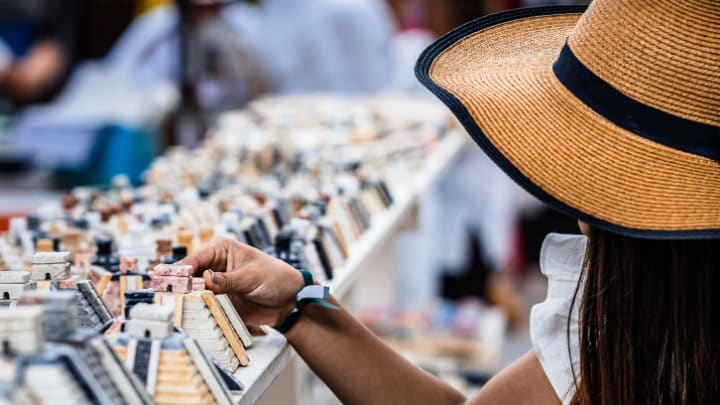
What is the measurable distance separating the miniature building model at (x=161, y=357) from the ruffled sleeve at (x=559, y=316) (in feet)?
1.95

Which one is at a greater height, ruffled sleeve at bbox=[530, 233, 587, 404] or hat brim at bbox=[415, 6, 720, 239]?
hat brim at bbox=[415, 6, 720, 239]

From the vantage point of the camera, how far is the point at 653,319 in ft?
4.42

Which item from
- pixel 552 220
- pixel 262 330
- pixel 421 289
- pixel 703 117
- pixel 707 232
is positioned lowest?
pixel 552 220

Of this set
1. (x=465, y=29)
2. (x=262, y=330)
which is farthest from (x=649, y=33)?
(x=262, y=330)

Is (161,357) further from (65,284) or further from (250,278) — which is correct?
(250,278)

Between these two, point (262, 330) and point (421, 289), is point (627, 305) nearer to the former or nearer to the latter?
point (262, 330)

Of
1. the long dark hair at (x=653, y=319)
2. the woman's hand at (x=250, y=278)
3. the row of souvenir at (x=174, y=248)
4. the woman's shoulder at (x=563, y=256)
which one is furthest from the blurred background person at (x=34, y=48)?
the long dark hair at (x=653, y=319)

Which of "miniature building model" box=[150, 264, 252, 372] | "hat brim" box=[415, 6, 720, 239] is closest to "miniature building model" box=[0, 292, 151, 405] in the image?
"miniature building model" box=[150, 264, 252, 372]

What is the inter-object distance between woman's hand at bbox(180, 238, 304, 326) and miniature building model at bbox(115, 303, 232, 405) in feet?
0.84

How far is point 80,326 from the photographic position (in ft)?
4.19

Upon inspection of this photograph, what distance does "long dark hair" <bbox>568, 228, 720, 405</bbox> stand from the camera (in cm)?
133

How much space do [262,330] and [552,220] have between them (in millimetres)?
5668

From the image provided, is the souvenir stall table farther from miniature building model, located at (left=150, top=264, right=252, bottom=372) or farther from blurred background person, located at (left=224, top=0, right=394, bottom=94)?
blurred background person, located at (left=224, top=0, right=394, bottom=94)

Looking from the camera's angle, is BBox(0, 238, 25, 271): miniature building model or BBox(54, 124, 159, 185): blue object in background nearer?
BBox(0, 238, 25, 271): miniature building model
